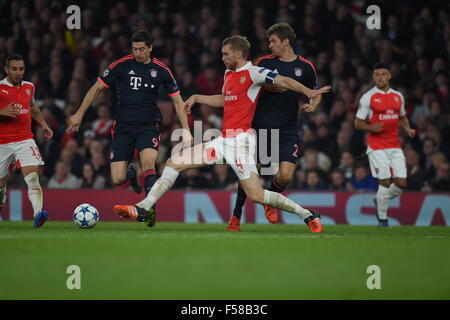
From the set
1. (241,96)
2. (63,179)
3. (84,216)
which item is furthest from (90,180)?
(241,96)

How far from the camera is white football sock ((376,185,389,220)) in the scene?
10.9m

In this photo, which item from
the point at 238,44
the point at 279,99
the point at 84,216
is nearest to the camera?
the point at 238,44

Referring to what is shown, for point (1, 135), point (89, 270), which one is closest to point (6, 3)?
point (1, 135)

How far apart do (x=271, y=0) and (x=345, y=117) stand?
3474 mm

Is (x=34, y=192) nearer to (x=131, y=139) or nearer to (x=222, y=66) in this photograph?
(x=131, y=139)

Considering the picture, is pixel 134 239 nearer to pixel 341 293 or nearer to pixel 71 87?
pixel 341 293

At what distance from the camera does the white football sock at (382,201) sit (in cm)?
1087

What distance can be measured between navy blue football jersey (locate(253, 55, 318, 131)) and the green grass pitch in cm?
187

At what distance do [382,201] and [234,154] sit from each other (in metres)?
3.28

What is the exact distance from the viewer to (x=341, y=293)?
5.26 meters

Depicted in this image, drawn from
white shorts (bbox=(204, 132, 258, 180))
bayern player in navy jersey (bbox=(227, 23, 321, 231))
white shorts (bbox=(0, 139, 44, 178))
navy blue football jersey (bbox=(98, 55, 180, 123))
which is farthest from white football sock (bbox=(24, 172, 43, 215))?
white shorts (bbox=(204, 132, 258, 180))

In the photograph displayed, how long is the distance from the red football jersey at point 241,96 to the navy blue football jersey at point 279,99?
2.95 ft

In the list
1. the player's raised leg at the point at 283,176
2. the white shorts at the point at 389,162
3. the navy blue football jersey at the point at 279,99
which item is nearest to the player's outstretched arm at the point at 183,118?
the navy blue football jersey at the point at 279,99

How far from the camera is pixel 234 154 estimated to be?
834cm
